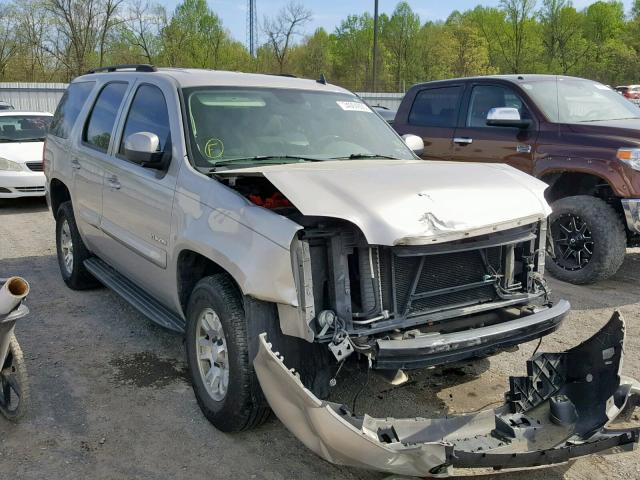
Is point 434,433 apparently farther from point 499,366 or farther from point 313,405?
point 499,366

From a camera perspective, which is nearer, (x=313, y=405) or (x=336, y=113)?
(x=313, y=405)

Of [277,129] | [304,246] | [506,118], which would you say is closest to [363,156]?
[277,129]

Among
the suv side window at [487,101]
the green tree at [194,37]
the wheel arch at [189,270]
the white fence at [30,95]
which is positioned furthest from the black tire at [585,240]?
the green tree at [194,37]

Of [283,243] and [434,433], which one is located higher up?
[283,243]

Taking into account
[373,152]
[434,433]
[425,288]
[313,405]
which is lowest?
[434,433]

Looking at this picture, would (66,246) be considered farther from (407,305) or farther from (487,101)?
(487,101)

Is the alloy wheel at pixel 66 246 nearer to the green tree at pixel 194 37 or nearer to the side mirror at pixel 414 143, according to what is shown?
the side mirror at pixel 414 143

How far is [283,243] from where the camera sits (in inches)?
114

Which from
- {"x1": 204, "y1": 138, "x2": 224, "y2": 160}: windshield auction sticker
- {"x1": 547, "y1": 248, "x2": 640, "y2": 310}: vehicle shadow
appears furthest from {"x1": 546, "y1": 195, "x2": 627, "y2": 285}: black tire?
{"x1": 204, "y1": 138, "x2": 224, "y2": 160}: windshield auction sticker

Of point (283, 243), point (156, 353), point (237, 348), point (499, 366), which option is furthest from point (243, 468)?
point (499, 366)

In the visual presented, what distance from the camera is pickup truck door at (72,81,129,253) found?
16.4 ft

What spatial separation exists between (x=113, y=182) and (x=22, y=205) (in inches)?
294

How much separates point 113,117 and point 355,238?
9.22 ft

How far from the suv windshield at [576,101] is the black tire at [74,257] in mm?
4910
